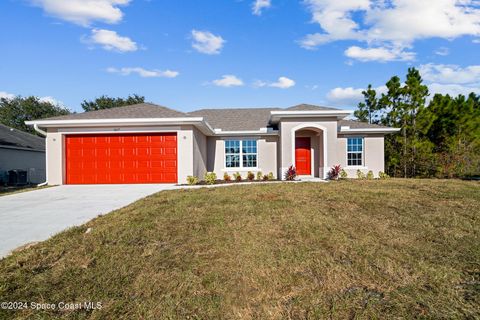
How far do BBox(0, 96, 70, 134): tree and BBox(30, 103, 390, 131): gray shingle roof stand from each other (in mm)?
37938

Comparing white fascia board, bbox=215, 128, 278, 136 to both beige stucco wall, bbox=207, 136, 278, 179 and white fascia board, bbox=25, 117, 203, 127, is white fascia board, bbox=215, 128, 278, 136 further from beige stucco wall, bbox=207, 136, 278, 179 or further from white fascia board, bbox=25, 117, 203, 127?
white fascia board, bbox=25, 117, 203, 127

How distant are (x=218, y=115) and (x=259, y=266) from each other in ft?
56.1

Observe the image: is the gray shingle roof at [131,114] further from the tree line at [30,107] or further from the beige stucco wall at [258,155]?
the tree line at [30,107]

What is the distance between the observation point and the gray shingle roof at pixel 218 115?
1347cm

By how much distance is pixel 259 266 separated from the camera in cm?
383

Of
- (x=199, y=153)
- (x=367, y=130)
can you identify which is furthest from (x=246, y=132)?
(x=367, y=130)

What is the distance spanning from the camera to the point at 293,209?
682 centimetres

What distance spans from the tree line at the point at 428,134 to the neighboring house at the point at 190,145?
2.43m

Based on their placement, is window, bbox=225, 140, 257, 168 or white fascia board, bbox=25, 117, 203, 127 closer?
white fascia board, bbox=25, 117, 203, 127

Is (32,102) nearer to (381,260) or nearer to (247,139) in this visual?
(247,139)

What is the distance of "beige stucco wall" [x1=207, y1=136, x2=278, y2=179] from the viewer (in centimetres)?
1673

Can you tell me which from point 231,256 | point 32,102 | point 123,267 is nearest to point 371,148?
point 231,256

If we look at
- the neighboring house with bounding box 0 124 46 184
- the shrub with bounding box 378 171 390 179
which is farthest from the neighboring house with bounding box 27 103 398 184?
the neighboring house with bounding box 0 124 46 184

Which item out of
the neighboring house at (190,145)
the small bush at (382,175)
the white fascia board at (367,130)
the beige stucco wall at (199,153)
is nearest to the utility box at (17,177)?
the neighboring house at (190,145)
